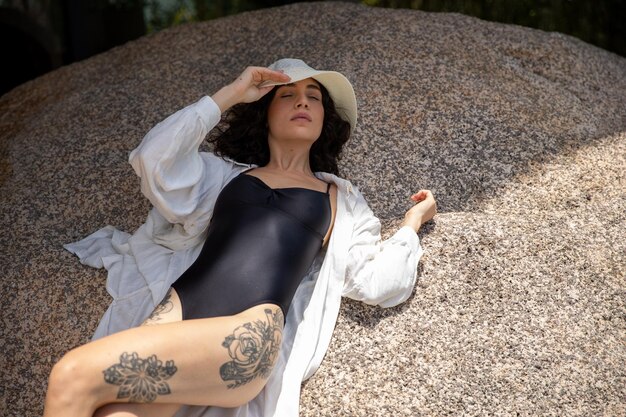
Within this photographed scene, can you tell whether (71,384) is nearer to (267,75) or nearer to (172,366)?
(172,366)

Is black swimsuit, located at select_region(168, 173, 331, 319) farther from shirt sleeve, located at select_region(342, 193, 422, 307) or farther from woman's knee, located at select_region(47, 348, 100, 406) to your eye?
woman's knee, located at select_region(47, 348, 100, 406)

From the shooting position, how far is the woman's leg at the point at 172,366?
99.0 inches

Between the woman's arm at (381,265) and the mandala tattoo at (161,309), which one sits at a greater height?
the mandala tattoo at (161,309)

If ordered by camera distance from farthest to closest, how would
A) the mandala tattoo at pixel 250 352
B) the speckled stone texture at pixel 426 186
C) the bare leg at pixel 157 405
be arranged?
the speckled stone texture at pixel 426 186, the mandala tattoo at pixel 250 352, the bare leg at pixel 157 405

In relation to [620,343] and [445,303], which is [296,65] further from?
[620,343]

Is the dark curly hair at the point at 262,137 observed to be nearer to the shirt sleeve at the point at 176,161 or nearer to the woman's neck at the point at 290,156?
the woman's neck at the point at 290,156

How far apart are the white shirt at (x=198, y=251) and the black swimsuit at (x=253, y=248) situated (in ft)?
0.37

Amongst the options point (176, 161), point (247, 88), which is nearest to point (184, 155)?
point (176, 161)

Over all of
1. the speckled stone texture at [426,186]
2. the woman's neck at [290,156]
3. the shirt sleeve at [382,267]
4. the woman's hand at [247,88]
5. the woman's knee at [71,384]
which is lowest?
the speckled stone texture at [426,186]

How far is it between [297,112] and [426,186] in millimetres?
827

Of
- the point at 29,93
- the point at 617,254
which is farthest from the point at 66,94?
the point at 617,254

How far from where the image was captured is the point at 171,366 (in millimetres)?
2635

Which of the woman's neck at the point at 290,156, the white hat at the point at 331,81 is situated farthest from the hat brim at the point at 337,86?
the woman's neck at the point at 290,156

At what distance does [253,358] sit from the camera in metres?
2.77
